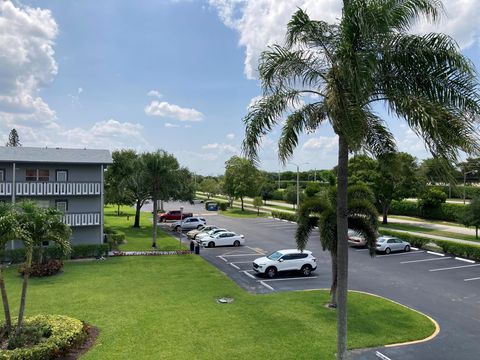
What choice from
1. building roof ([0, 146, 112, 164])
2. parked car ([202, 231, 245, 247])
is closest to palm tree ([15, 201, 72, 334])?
building roof ([0, 146, 112, 164])

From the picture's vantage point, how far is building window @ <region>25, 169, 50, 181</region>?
30.4 metres

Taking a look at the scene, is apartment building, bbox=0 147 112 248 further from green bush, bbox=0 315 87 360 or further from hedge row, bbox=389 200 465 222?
hedge row, bbox=389 200 465 222

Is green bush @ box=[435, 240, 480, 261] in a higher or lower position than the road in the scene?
higher

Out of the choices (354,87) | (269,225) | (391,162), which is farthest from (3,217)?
(269,225)

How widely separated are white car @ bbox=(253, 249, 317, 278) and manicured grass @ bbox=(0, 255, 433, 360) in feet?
7.68

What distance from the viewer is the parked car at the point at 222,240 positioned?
3384 centimetres

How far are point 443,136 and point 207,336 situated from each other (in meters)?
9.95

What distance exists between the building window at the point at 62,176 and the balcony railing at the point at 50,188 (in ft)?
5.22

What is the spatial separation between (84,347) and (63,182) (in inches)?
784

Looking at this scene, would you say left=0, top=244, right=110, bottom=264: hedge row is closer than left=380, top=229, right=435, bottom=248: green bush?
Yes

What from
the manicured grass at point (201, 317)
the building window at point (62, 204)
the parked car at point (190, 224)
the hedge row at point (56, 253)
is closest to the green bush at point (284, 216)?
the parked car at point (190, 224)

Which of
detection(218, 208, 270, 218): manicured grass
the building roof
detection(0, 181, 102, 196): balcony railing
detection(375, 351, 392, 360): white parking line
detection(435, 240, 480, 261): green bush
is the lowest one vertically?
detection(375, 351, 392, 360): white parking line

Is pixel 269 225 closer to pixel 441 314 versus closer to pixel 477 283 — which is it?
pixel 477 283

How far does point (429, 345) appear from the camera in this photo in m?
13.3
